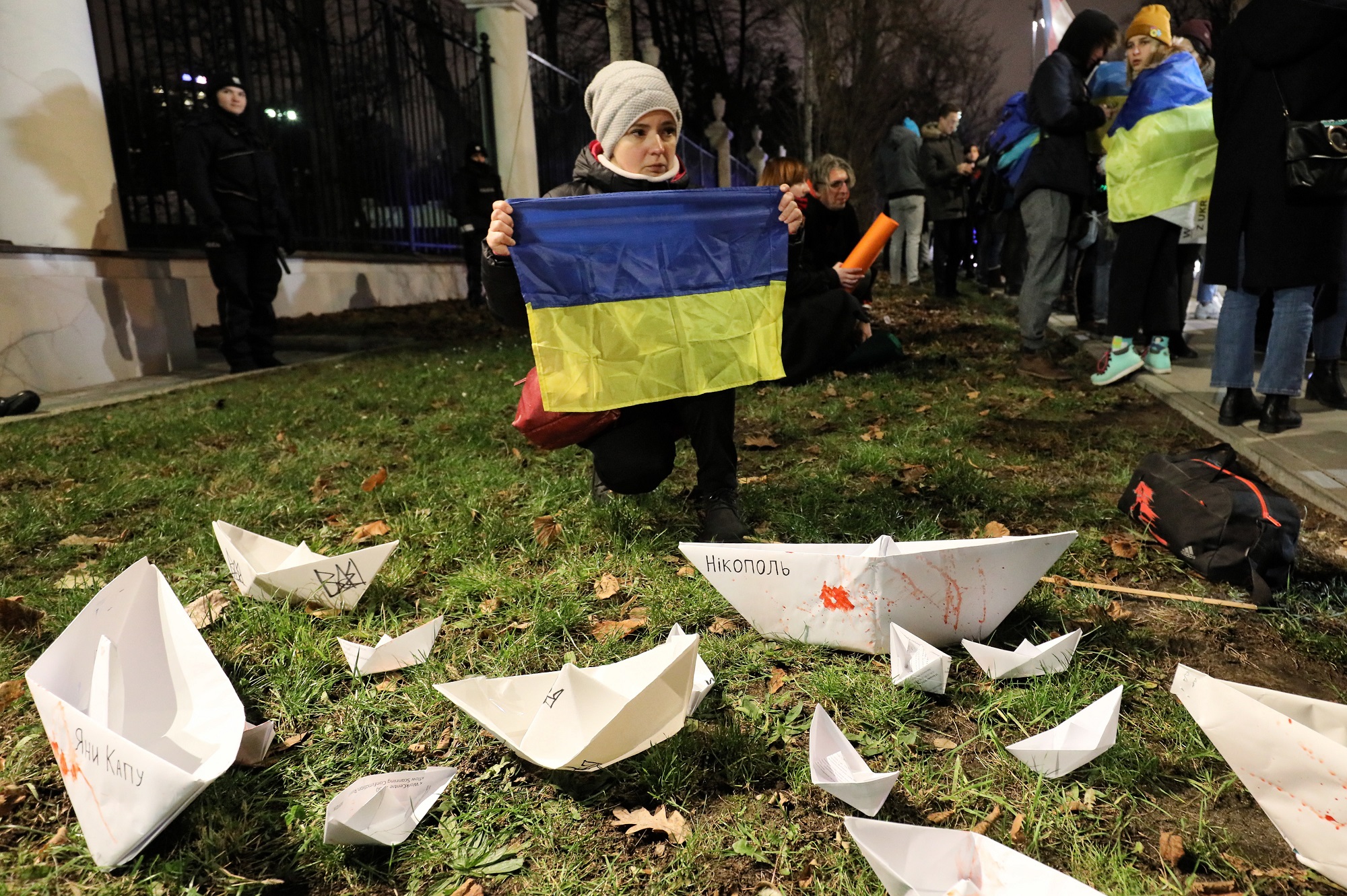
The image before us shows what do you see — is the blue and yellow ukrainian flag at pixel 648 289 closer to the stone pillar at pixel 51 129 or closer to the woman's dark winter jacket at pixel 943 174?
the stone pillar at pixel 51 129

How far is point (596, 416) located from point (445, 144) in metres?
11.9

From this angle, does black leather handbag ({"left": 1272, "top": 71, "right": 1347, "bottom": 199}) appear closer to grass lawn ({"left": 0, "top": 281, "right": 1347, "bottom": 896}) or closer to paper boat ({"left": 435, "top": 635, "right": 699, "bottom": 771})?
grass lawn ({"left": 0, "top": 281, "right": 1347, "bottom": 896})

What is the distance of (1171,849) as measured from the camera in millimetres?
1426

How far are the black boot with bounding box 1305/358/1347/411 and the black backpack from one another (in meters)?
1.84

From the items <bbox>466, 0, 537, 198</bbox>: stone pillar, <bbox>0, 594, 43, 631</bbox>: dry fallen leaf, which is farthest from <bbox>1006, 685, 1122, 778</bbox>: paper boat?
<bbox>466, 0, 537, 198</bbox>: stone pillar

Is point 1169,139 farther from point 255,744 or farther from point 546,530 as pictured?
point 255,744

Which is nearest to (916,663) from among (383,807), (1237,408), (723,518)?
(723,518)

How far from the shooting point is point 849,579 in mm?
1944

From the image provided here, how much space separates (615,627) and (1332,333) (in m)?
3.89

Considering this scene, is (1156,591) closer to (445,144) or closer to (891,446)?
(891,446)

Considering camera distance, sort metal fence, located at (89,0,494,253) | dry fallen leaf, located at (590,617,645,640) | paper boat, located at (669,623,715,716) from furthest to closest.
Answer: metal fence, located at (89,0,494,253)
dry fallen leaf, located at (590,617,645,640)
paper boat, located at (669,623,715,716)

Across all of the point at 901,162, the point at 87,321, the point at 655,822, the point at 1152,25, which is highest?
the point at 1152,25

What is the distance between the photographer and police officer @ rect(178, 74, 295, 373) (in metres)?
6.18

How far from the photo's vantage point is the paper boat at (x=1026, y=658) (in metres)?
1.89
